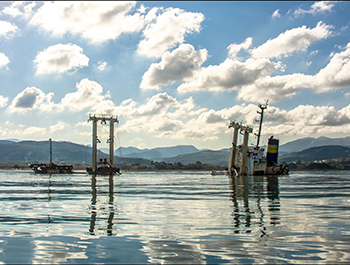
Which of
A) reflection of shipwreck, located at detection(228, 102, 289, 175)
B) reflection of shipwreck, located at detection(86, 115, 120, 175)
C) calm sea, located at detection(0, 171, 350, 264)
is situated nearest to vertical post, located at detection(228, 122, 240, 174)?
reflection of shipwreck, located at detection(228, 102, 289, 175)

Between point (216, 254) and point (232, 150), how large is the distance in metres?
83.3

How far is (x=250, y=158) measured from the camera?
8744 centimetres

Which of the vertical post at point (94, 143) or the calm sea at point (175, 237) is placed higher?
the vertical post at point (94, 143)

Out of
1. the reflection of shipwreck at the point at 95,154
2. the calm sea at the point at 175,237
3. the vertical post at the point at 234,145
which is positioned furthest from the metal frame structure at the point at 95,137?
the calm sea at the point at 175,237

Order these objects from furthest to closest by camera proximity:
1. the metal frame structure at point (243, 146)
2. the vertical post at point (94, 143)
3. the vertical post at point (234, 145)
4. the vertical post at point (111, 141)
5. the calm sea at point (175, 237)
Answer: the vertical post at point (111, 141), the vertical post at point (94, 143), the vertical post at point (234, 145), the metal frame structure at point (243, 146), the calm sea at point (175, 237)

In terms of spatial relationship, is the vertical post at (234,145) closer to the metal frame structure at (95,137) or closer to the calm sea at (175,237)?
the metal frame structure at (95,137)

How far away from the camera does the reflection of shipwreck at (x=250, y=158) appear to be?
279 ft

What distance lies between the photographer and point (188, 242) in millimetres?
9969

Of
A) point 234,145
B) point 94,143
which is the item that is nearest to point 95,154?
point 94,143

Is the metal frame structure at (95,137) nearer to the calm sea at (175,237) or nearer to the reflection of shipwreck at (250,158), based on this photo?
the reflection of shipwreck at (250,158)

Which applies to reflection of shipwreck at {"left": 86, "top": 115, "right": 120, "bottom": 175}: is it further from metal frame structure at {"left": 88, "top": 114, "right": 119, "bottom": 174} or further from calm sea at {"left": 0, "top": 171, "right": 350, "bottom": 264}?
calm sea at {"left": 0, "top": 171, "right": 350, "bottom": 264}

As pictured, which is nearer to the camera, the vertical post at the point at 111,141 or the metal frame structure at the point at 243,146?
the metal frame structure at the point at 243,146

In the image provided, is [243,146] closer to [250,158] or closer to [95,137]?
[250,158]

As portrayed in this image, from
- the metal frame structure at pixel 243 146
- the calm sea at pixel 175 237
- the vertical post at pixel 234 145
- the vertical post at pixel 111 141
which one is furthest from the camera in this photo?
the vertical post at pixel 111 141
